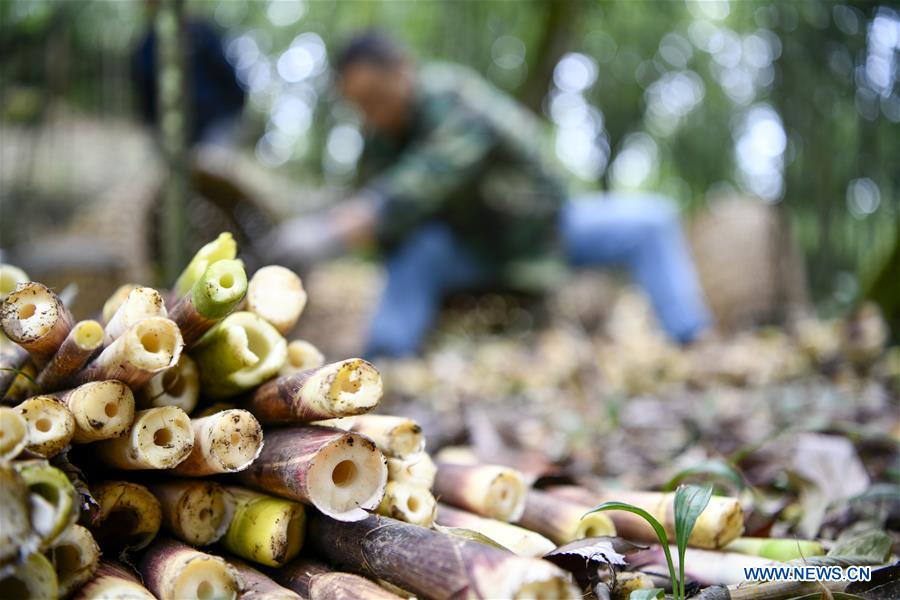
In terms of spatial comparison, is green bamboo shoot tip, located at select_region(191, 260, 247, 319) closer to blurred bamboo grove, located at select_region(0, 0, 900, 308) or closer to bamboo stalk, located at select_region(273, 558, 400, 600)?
bamboo stalk, located at select_region(273, 558, 400, 600)

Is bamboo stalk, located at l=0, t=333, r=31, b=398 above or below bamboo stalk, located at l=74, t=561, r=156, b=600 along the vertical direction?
above

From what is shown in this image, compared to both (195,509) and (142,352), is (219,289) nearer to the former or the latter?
(142,352)

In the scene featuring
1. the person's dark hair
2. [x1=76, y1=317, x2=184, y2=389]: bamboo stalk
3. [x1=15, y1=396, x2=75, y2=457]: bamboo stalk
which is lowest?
[x1=15, y1=396, x2=75, y2=457]: bamboo stalk

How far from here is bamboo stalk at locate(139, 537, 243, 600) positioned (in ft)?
1.96

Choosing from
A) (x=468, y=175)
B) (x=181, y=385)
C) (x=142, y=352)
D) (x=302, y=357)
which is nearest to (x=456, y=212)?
(x=468, y=175)

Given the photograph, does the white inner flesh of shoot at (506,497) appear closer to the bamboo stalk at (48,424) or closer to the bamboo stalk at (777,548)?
the bamboo stalk at (777,548)

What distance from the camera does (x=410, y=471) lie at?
0.76 meters

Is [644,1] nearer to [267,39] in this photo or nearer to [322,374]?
[267,39]

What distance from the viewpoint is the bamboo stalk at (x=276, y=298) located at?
770 mm

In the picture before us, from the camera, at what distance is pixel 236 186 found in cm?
264

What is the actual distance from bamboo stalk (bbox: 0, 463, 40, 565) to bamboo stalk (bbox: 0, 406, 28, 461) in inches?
1.0

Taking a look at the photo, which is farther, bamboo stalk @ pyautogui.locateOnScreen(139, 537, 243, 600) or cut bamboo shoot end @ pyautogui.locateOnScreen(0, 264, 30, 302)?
cut bamboo shoot end @ pyautogui.locateOnScreen(0, 264, 30, 302)

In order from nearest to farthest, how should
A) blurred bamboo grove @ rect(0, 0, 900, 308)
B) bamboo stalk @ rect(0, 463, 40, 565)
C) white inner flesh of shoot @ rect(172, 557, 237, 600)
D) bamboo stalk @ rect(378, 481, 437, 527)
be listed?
bamboo stalk @ rect(0, 463, 40, 565), white inner flesh of shoot @ rect(172, 557, 237, 600), bamboo stalk @ rect(378, 481, 437, 527), blurred bamboo grove @ rect(0, 0, 900, 308)

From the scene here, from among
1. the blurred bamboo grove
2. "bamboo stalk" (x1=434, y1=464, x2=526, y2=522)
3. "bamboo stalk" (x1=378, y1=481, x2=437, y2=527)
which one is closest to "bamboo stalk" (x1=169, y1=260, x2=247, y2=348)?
"bamboo stalk" (x1=378, y1=481, x2=437, y2=527)
